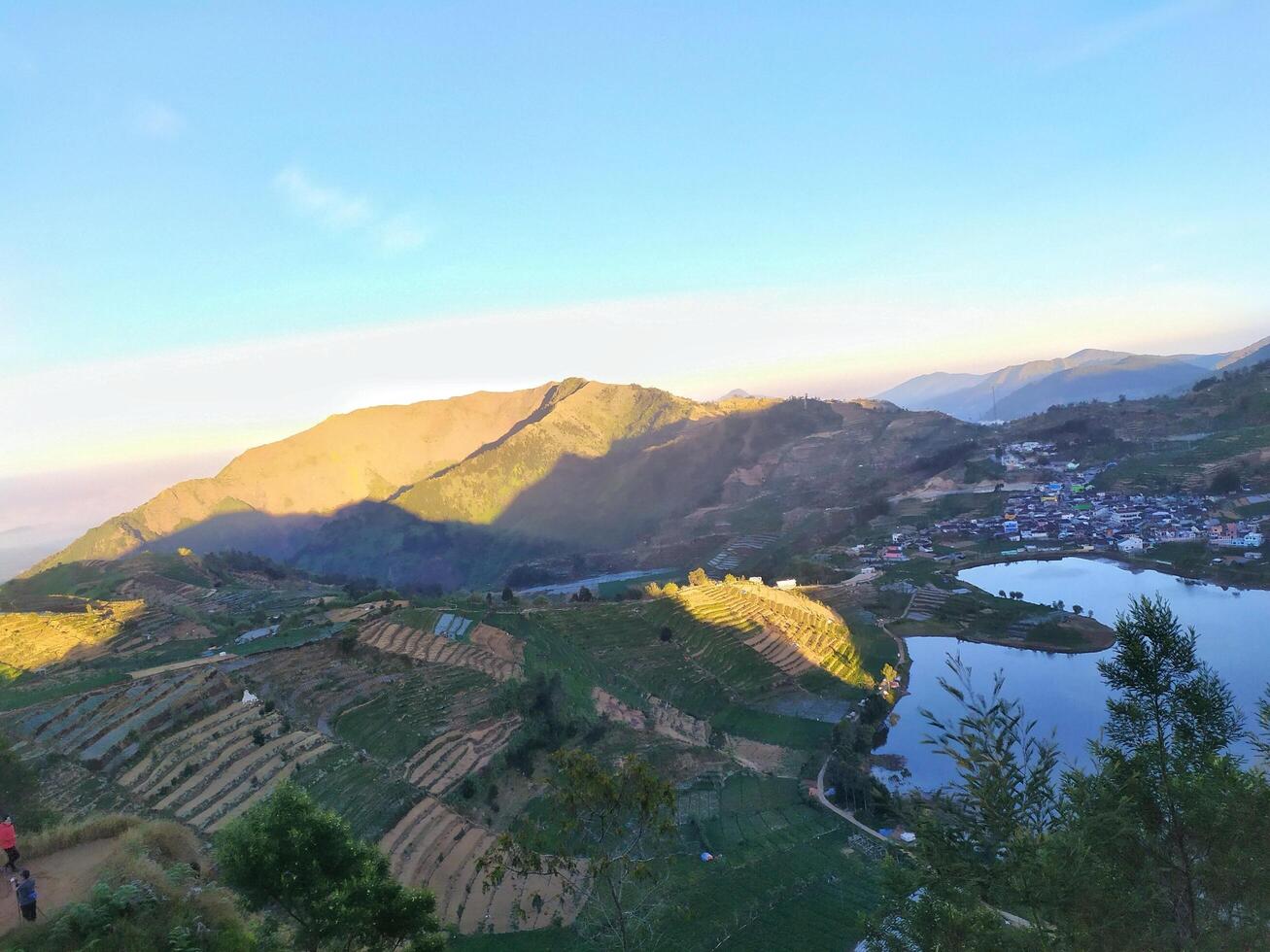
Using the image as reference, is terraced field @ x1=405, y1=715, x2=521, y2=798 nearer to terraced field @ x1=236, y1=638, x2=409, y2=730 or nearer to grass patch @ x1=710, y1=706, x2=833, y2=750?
terraced field @ x1=236, y1=638, x2=409, y2=730

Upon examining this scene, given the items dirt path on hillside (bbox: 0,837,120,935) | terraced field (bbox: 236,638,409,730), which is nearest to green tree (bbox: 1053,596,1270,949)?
dirt path on hillside (bbox: 0,837,120,935)

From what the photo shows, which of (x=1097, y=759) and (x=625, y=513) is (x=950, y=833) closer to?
(x=1097, y=759)

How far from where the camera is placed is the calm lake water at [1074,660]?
38062mm

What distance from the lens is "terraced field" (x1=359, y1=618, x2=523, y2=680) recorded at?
115 ft

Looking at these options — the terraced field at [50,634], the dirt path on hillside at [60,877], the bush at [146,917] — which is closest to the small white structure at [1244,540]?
the bush at [146,917]

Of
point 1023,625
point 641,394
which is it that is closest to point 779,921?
point 1023,625

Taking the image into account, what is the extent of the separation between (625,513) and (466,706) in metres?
100.0

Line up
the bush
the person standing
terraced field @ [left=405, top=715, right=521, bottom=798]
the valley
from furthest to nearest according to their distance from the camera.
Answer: terraced field @ [left=405, top=715, right=521, bottom=798]
the valley
the person standing
the bush

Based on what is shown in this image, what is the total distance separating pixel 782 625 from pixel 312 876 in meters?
45.8

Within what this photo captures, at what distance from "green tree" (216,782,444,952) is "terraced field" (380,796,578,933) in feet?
31.4

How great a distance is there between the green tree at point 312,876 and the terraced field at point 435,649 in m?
23.4

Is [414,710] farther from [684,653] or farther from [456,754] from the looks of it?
[684,653]

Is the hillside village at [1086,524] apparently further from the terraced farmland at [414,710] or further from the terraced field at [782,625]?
the terraced farmland at [414,710]

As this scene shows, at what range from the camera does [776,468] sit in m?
129
